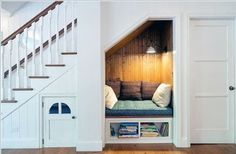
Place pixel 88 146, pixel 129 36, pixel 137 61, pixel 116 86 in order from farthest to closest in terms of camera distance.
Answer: pixel 137 61
pixel 116 86
pixel 129 36
pixel 88 146

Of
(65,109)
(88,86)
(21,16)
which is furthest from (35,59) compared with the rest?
(21,16)

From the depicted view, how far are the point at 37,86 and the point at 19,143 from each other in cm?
99

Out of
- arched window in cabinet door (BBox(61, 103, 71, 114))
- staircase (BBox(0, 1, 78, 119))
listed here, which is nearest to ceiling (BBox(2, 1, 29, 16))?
staircase (BBox(0, 1, 78, 119))

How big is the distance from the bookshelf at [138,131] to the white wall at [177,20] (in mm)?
312

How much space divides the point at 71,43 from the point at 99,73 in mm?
781

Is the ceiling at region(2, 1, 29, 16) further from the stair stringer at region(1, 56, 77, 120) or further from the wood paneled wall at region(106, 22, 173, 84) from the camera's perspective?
the stair stringer at region(1, 56, 77, 120)

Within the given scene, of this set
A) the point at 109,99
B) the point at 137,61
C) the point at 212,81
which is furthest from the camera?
the point at 137,61

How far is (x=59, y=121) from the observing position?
443 centimetres

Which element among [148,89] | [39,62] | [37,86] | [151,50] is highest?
[151,50]

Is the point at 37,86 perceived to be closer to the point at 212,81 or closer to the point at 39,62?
the point at 39,62

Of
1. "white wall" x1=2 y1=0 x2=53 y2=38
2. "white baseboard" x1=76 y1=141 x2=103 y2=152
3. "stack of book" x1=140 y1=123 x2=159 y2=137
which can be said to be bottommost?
"white baseboard" x1=76 y1=141 x2=103 y2=152

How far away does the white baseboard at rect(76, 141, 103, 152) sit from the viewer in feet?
14.0

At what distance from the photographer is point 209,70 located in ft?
15.0

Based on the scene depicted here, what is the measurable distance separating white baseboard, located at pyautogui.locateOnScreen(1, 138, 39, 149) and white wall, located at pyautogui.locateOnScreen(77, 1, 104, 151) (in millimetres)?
782
